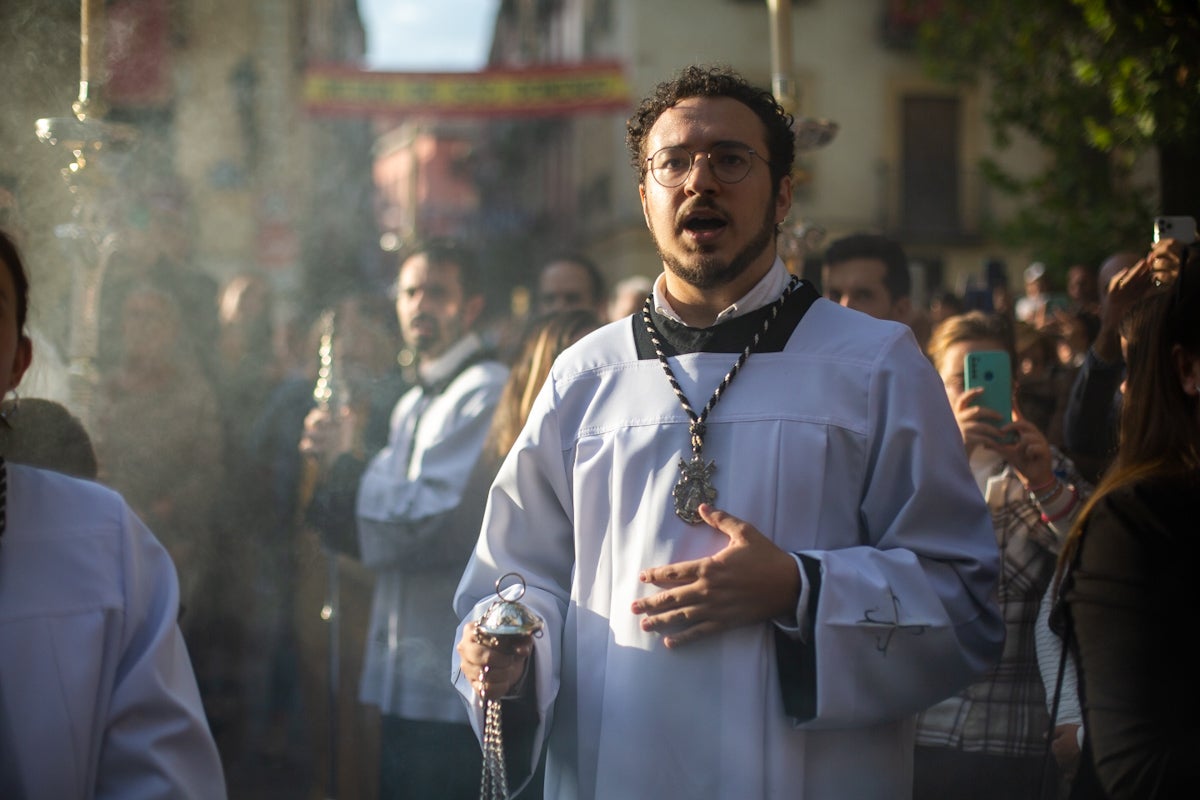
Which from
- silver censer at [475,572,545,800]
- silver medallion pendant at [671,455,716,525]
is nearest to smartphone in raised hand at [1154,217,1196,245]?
silver medallion pendant at [671,455,716,525]

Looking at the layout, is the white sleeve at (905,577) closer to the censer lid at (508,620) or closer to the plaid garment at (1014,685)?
the censer lid at (508,620)

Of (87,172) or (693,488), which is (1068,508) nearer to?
(693,488)

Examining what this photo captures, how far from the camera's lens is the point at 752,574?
7.13 feet

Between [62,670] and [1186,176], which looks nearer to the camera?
[62,670]

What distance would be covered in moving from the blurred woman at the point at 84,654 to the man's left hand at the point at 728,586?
2.51 feet

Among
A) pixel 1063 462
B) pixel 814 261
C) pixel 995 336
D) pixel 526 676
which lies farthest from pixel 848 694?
pixel 814 261

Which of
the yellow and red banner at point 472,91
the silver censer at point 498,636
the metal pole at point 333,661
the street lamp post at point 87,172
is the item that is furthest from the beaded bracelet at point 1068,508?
the yellow and red banner at point 472,91

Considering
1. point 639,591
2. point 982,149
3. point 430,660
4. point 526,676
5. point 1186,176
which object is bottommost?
point 430,660

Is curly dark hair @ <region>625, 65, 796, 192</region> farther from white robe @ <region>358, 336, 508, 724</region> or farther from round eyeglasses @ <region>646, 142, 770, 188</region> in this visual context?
white robe @ <region>358, 336, 508, 724</region>

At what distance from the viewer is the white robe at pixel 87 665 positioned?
1935mm

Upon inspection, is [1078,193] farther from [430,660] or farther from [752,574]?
[752,574]

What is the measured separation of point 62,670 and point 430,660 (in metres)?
2.13

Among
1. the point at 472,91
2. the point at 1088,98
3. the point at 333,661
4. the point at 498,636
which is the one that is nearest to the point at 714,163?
the point at 498,636

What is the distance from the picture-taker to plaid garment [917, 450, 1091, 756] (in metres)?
3.11
